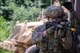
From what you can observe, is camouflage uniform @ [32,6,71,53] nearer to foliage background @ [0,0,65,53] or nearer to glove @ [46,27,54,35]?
glove @ [46,27,54,35]

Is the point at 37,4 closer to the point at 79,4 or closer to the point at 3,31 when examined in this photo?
the point at 3,31

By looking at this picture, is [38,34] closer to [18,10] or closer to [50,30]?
[50,30]

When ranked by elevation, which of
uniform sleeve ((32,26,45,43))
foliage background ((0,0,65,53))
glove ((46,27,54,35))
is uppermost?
glove ((46,27,54,35))

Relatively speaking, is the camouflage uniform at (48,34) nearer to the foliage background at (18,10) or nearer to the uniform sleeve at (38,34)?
the uniform sleeve at (38,34)

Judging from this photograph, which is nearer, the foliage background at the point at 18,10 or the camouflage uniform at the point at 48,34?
the camouflage uniform at the point at 48,34

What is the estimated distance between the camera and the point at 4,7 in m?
6.22

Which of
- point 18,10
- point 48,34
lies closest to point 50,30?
point 48,34

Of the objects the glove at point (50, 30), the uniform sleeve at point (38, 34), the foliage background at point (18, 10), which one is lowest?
the foliage background at point (18, 10)

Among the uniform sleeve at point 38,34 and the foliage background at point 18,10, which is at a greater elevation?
the uniform sleeve at point 38,34

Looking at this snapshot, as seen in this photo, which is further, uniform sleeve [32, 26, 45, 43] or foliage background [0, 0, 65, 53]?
foliage background [0, 0, 65, 53]

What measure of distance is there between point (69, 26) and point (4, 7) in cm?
471

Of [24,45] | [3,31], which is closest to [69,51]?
[24,45]

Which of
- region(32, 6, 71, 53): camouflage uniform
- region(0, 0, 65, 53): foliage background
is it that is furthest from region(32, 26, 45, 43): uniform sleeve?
region(0, 0, 65, 53): foliage background

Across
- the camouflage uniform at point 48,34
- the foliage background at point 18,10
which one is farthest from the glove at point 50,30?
the foliage background at point 18,10
